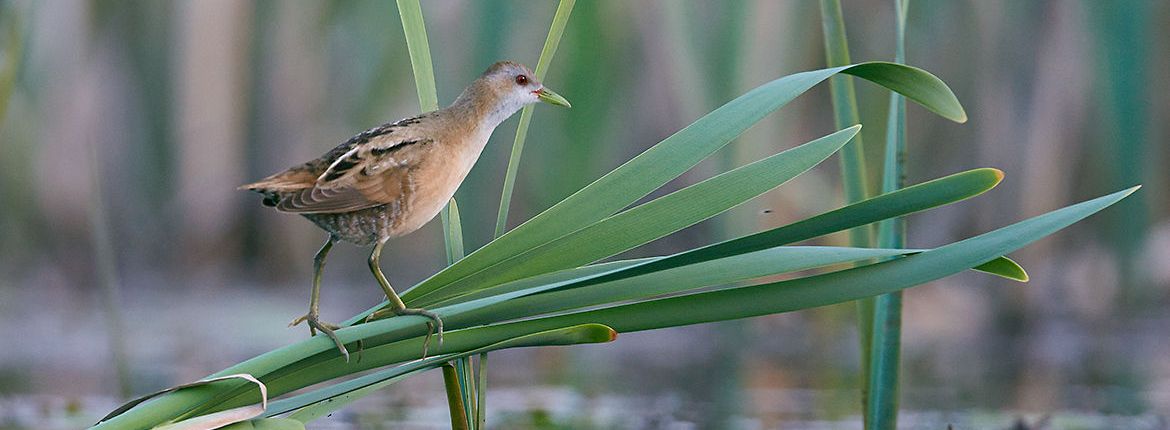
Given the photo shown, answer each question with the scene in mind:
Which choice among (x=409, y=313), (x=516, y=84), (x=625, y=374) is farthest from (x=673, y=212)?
(x=625, y=374)

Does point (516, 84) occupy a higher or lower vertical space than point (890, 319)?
higher

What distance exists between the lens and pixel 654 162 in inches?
48.4

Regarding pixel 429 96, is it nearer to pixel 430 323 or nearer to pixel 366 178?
pixel 366 178

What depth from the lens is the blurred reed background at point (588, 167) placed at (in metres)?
3.40

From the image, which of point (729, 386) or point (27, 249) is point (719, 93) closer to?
point (729, 386)

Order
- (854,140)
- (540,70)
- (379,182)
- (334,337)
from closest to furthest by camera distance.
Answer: (334,337), (379,182), (540,70), (854,140)

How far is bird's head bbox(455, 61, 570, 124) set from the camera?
148 cm

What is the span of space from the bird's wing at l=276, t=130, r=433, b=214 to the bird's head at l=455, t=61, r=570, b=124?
0.10 metres

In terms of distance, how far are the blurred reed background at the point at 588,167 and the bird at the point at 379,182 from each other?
63.9 inches

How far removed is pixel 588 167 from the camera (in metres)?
3.34

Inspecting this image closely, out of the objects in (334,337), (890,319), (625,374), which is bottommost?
(334,337)

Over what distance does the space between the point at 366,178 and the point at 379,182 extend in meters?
0.01

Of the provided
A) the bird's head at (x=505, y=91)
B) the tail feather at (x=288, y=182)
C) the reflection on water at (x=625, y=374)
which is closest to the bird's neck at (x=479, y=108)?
the bird's head at (x=505, y=91)

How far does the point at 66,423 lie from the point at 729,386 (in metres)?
1.53
